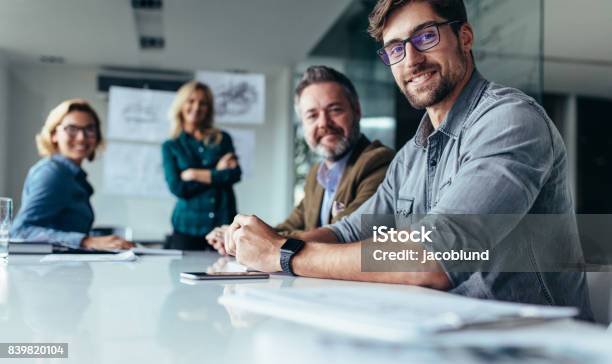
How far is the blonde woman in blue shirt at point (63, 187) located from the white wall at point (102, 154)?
3.08m

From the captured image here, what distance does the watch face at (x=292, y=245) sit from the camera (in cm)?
113

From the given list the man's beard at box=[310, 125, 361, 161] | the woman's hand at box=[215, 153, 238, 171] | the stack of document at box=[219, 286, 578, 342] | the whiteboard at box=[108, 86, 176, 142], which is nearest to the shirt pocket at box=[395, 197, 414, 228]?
the man's beard at box=[310, 125, 361, 161]

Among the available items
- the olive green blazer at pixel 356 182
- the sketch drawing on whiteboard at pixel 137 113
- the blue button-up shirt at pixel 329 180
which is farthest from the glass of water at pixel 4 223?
the sketch drawing on whiteboard at pixel 137 113

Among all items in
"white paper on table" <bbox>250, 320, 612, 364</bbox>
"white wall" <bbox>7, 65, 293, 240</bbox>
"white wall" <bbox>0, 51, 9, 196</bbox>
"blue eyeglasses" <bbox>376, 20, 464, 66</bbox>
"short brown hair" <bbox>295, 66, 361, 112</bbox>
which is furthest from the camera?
"white wall" <bbox>7, 65, 293, 240</bbox>

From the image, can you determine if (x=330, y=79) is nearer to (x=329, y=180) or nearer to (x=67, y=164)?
(x=329, y=180)

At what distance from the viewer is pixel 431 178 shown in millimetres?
1312

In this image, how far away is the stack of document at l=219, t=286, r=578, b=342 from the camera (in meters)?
0.43

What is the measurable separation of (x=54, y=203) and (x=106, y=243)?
50 centimetres

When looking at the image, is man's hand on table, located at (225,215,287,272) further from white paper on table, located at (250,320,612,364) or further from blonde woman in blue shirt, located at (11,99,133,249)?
blonde woman in blue shirt, located at (11,99,133,249)

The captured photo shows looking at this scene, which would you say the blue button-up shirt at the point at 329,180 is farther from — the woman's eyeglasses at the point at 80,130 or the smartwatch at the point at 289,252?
the woman's eyeglasses at the point at 80,130

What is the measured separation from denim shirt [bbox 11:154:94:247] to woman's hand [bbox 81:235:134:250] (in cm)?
4

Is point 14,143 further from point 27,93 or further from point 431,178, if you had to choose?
point 431,178

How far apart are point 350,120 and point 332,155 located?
6.2 inches

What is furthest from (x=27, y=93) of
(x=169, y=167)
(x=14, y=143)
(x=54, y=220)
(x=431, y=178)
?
(x=431, y=178)
